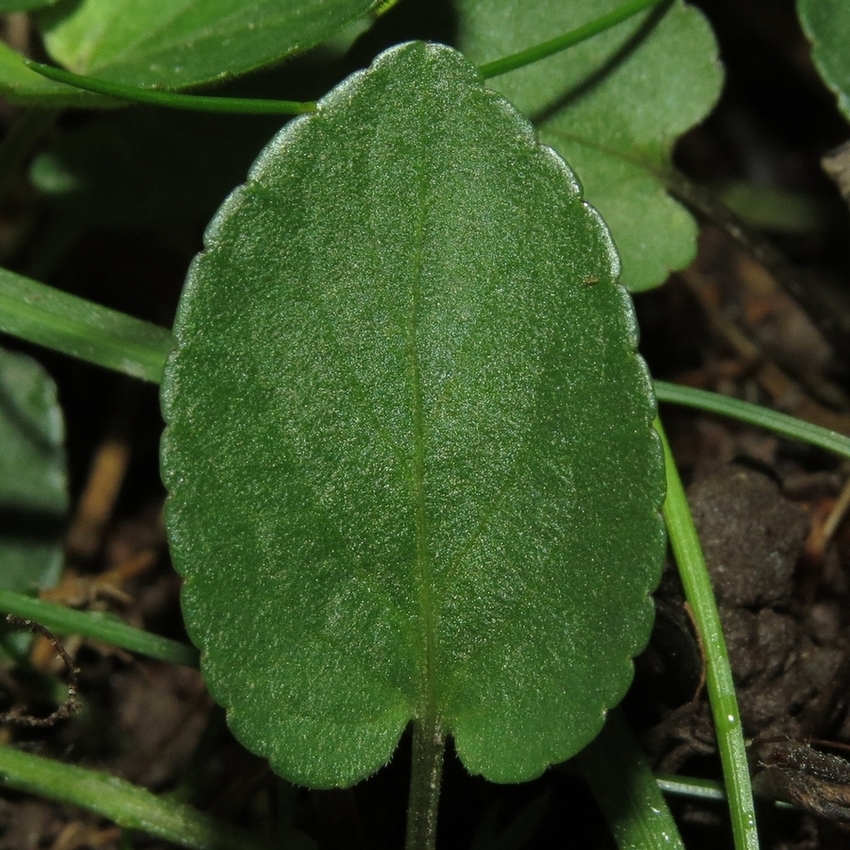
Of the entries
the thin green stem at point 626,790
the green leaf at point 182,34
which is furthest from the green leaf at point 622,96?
the thin green stem at point 626,790

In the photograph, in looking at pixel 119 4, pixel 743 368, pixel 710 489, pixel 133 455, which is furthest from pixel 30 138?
pixel 743 368

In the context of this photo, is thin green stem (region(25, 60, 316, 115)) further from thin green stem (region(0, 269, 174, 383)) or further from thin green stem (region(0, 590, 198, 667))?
thin green stem (region(0, 590, 198, 667))

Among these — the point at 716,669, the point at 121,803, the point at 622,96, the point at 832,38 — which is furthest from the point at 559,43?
the point at 121,803

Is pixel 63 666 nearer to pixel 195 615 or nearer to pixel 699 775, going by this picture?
pixel 195 615

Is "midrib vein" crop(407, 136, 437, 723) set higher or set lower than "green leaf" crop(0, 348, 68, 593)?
higher

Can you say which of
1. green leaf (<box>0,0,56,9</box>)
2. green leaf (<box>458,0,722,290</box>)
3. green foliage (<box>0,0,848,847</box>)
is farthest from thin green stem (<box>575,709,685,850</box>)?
green leaf (<box>0,0,56,9</box>)

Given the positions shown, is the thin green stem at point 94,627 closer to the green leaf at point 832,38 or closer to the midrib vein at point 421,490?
the midrib vein at point 421,490
